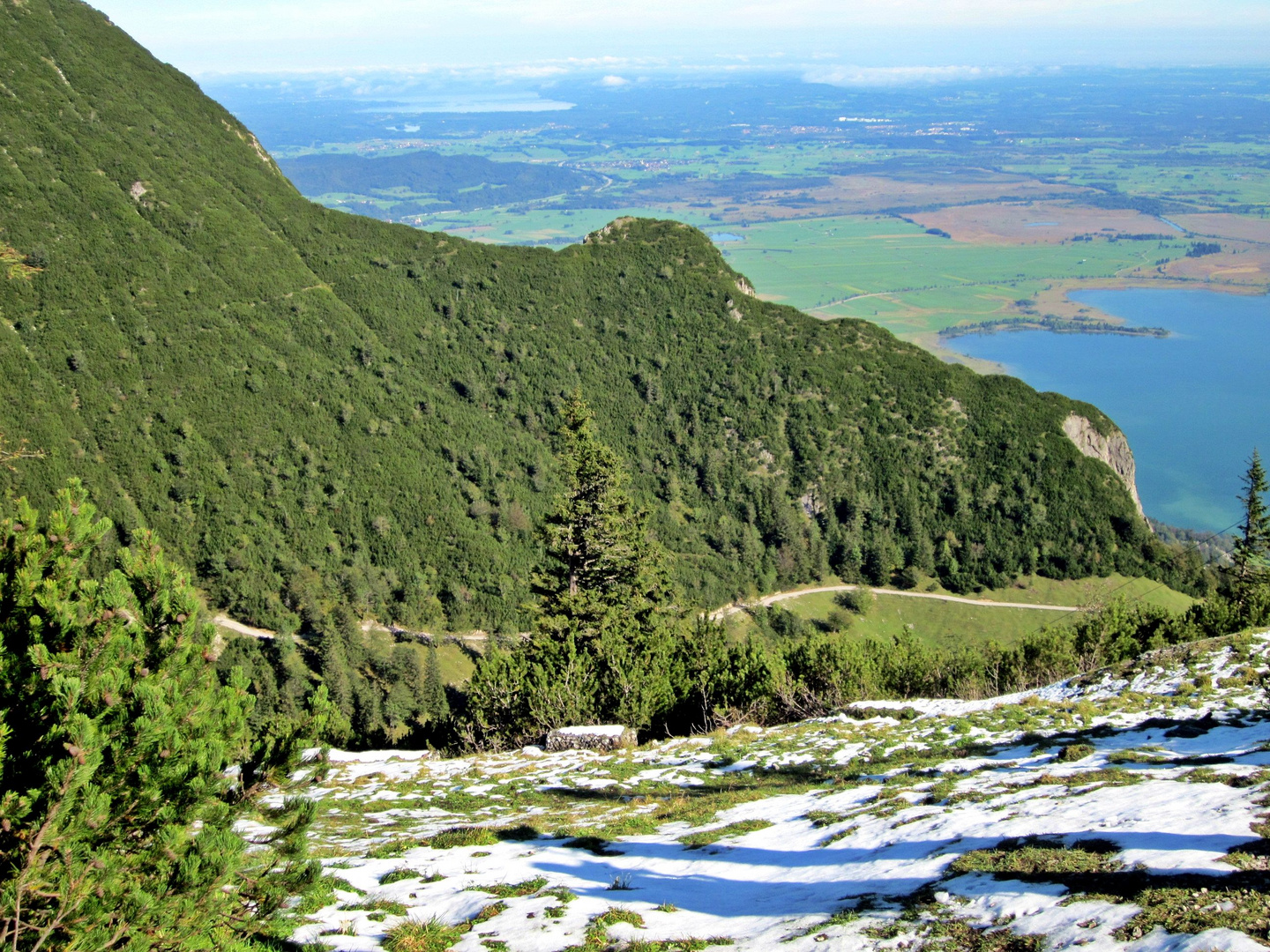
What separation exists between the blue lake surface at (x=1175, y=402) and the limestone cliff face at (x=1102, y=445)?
27398 mm

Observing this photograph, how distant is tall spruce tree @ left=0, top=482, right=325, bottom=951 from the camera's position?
759 centimetres

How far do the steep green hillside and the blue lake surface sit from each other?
A: 4282 centimetres

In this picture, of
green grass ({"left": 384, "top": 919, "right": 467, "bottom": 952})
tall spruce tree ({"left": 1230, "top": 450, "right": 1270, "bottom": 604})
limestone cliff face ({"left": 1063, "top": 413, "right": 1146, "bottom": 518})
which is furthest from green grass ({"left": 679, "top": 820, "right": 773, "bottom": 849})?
limestone cliff face ({"left": 1063, "top": 413, "right": 1146, "bottom": 518})

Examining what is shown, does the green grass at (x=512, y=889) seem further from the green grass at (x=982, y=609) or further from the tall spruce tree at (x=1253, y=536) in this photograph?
the green grass at (x=982, y=609)

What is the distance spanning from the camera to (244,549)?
76375 mm

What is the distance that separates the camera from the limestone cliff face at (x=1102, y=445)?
10788cm

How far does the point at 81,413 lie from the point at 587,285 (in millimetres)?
65648

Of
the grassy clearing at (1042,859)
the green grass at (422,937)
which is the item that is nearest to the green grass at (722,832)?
the grassy clearing at (1042,859)

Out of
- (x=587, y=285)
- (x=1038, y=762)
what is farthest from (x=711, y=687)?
(x=587, y=285)

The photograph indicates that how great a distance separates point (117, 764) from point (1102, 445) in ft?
400

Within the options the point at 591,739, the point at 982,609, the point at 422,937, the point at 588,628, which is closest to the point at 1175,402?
the point at 982,609

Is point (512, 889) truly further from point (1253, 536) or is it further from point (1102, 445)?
point (1102, 445)

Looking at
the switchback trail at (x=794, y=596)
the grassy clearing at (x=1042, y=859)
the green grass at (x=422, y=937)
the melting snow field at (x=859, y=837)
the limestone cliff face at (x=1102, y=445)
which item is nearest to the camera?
the melting snow field at (x=859, y=837)

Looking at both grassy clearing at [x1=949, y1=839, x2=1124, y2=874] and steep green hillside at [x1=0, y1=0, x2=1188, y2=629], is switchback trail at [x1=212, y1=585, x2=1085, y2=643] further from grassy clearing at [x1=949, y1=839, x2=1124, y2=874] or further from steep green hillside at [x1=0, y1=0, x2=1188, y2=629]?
grassy clearing at [x1=949, y1=839, x2=1124, y2=874]
